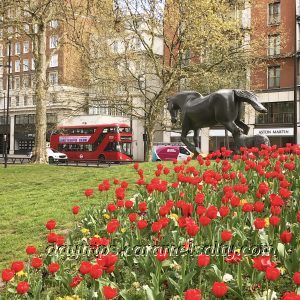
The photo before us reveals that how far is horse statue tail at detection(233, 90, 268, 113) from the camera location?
43.7ft

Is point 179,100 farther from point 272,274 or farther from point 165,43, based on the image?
point 272,274

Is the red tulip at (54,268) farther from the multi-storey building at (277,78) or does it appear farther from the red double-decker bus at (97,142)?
the multi-storey building at (277,78)

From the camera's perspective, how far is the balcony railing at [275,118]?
132ft

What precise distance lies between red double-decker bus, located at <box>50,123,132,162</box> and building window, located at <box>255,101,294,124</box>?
37.6 ft

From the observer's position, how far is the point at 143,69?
1137 inches

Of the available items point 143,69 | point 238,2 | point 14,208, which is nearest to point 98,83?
point 143,69

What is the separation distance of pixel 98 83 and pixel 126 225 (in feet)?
67.5

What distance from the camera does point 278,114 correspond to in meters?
41.0

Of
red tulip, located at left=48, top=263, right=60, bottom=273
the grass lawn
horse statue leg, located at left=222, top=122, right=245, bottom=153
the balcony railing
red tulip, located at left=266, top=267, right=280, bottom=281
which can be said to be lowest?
the grass lawn

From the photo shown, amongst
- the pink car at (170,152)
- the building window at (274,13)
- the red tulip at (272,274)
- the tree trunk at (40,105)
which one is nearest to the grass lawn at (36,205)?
the red tulip at (272,274)

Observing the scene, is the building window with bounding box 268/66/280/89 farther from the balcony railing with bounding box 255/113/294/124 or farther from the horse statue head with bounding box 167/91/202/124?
the horse statue head with bounding box 167/91/202/124

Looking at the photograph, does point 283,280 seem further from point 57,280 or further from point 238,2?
point 238,2

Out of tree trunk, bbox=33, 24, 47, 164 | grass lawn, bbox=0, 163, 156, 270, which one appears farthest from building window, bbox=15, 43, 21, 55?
grass lawn, bbox=0, 163, 156, 270

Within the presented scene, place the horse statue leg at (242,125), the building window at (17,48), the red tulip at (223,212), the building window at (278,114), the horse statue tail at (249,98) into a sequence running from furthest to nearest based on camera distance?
the building window at (17,48)
the building window at (278,114)
the horse statue leg at (242,125)
the horse statue tail at (249,98)
the red tulip at (223,212)
